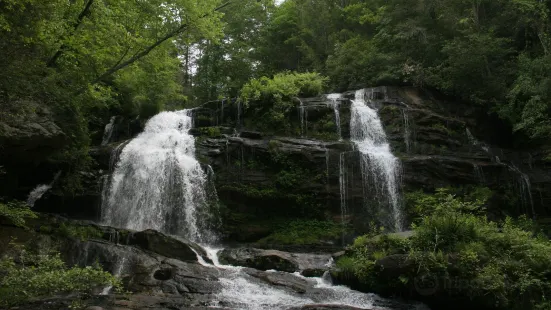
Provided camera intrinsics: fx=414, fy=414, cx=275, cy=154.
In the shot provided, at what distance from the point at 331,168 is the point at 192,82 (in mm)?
22076

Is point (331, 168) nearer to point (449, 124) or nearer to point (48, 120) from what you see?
point (449, 124)

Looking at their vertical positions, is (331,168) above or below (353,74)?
below

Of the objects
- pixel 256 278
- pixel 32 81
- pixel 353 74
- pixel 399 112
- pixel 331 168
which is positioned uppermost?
pixel 353 74

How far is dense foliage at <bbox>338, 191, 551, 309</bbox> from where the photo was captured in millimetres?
8031

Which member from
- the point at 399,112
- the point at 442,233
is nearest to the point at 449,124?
the point at 399,112

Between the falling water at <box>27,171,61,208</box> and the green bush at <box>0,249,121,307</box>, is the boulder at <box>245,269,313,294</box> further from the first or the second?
the falling water at <box>27,171,61,208</box>

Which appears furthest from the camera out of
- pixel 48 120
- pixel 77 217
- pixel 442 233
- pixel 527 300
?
pixel 77 217

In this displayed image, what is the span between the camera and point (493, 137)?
22047 millimetres

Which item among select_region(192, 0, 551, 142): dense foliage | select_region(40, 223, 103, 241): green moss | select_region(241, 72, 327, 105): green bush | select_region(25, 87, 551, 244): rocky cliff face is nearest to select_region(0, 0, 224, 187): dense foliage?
select_region(40, 223, 103, 241): green moss

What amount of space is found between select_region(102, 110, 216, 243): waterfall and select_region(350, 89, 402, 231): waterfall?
7052 millimetres

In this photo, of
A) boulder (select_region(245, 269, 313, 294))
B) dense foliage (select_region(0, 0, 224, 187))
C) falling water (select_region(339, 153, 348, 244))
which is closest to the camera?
boulder (select_region(245, 269, 313, 294))

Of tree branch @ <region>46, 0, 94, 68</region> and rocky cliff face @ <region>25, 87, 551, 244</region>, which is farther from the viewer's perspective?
rocky cliff face @ <region>25, 87, 551, 244</region>

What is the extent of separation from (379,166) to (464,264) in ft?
32.7

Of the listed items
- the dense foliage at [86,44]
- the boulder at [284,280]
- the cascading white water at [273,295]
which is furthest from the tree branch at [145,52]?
the boulder at [284,280]
